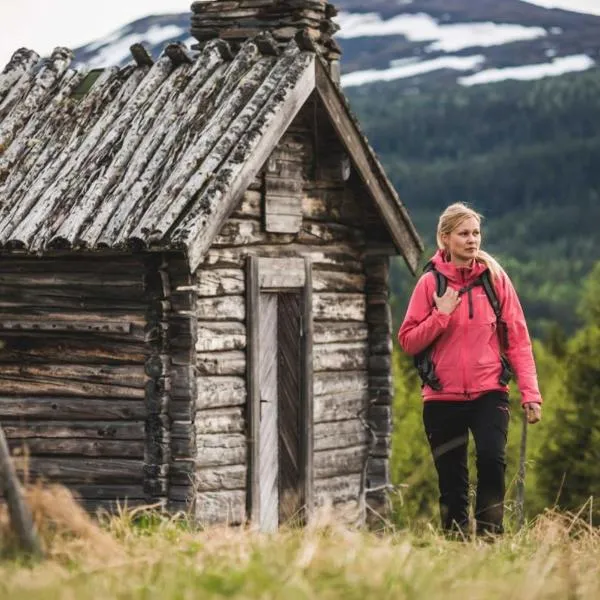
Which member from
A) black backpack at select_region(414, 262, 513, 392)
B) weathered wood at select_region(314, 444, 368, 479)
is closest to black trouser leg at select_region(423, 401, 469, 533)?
black backpack at select_region(414, 262, 513, 392)

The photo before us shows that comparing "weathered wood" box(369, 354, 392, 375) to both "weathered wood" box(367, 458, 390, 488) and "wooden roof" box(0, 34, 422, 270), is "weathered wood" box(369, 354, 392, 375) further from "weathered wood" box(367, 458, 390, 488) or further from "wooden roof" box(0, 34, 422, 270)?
"wooden roof" box(0, 34, 422, 270)

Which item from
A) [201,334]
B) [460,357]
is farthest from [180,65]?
[460,357]

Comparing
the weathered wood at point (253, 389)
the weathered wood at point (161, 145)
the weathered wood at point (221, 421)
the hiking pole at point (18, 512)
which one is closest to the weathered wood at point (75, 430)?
the weathered wood at point (221, 421)

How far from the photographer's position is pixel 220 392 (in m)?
11.7

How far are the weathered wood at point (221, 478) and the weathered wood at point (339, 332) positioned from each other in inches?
61.8

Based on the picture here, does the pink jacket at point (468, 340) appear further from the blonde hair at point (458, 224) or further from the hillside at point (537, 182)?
the hillside at point (537, 182)

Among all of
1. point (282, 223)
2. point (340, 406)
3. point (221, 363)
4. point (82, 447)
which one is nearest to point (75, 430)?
point (82, 447)

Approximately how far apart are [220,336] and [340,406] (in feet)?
6.47

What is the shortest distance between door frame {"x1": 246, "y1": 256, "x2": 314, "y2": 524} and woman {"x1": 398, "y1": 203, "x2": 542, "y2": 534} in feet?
9.66

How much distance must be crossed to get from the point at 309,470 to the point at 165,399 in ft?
6.39

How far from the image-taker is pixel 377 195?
43.0 ft

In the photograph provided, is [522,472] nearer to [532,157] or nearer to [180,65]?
[180,65]

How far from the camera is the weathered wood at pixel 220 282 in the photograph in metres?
11.5

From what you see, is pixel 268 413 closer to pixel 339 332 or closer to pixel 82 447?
pixel 339 332
